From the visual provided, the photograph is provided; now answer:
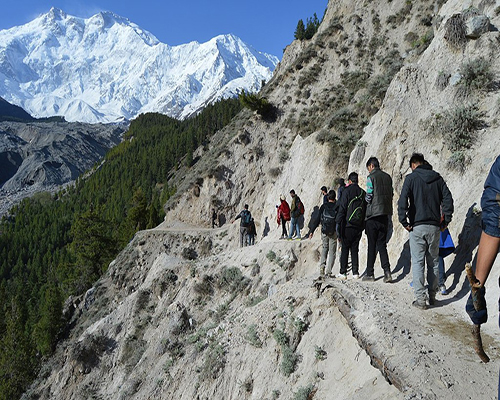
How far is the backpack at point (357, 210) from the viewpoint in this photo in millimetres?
8492

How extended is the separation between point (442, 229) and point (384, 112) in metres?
7.62

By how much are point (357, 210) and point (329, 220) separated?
88 cm

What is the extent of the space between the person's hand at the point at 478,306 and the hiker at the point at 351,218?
16.4 feet

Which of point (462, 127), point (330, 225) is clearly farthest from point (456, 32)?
point (330, 225)

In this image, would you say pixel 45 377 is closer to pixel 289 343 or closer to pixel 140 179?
pixel 289 343

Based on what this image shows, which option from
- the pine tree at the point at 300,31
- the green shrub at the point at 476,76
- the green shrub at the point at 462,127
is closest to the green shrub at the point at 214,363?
the green shrub at the point at 462,127

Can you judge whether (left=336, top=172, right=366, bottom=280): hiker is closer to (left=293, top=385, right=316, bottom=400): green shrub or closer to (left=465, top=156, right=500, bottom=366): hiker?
(left=293, top=385, right=316, bottom=400): green shrub

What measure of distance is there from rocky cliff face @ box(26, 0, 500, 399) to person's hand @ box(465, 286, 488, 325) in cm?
139

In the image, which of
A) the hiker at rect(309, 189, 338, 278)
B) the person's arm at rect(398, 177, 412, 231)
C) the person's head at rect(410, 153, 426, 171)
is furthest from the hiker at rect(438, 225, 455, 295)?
the hiker at rect(309, 189, 338, 278)

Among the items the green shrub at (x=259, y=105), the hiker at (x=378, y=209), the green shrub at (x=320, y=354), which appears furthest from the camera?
the green shrub at (x=259, y=105)

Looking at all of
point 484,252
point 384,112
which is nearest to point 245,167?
point 384,112

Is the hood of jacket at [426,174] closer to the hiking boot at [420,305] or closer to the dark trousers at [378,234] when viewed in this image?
the dark trousers at [378,234]

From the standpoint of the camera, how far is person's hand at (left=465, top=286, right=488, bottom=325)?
3408mm

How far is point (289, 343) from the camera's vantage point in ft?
25.6
